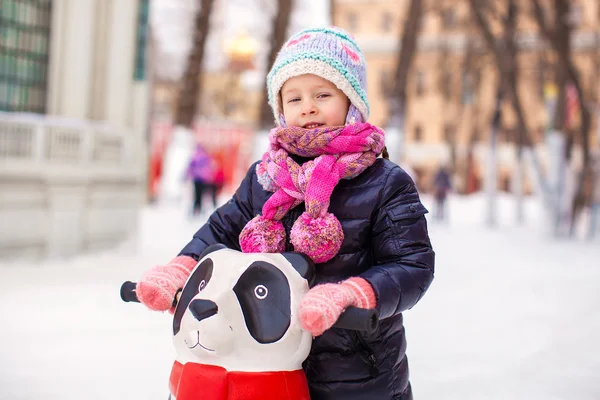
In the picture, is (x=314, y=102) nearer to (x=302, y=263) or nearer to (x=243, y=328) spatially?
(x=302, y=263)

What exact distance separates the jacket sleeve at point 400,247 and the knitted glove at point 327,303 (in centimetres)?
10

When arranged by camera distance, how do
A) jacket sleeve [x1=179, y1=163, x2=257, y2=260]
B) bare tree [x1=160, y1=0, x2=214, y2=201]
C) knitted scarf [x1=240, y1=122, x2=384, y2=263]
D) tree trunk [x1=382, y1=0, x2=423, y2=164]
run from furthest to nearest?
bare tree [x1=160, y1=0, x2=214, y2=201], tree trunk [x1=382, y1=0, x2=423, y2=164], jacket sleeve [x1=179, y1=163, x2=257, y2=260], knitted scarf [x1=240, y1=122, x2=384, y2=263]

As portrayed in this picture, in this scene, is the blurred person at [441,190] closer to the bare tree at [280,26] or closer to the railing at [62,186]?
the bare tree at [280,26]

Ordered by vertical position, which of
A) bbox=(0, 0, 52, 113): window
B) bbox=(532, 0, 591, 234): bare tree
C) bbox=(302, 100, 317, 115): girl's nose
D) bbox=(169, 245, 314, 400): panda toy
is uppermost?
bbox=(532, 0, 591, 234): bare tree

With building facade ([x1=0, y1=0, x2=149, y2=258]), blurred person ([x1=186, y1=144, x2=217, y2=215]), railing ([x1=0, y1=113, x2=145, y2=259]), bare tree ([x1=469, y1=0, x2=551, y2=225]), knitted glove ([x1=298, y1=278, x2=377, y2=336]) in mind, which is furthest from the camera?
blurred person ([x1=186, y1=144, x2=217, y2=215])

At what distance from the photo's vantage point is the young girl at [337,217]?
2027mm

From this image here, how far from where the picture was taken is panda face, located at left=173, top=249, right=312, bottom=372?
1.78m


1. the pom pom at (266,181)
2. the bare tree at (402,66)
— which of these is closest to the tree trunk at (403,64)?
the bare tree at (402,66)

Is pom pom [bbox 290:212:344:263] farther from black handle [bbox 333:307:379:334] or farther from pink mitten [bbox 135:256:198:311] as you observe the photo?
pink mitten [bbox 135:256:198:311]

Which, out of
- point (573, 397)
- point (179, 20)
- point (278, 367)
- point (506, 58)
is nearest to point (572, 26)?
point (506, 58)

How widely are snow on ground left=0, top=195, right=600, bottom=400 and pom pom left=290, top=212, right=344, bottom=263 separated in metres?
1.94

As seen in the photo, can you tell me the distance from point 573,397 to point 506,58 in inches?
496

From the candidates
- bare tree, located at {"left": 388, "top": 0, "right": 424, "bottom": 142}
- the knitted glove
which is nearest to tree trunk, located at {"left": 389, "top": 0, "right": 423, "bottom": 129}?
bare tree, located at {"left": 388, "top": 0, "right": 424, "bottom": 142}

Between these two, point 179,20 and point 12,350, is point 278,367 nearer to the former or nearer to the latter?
point 12,350
